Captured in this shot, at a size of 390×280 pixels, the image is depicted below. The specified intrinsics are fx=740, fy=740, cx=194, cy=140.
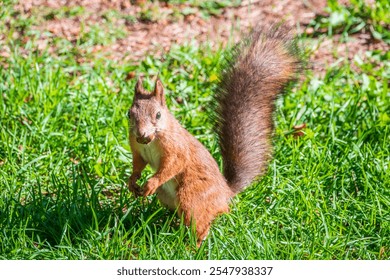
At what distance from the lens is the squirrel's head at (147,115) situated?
8.91 feet

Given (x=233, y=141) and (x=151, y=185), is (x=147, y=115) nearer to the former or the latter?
(x=151, y=185)

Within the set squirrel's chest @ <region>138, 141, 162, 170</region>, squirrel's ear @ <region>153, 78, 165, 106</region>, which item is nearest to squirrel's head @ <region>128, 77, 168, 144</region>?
squirrel's ear @ <region>153, 78, 165, 106</region>

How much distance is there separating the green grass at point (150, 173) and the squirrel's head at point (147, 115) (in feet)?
1.35

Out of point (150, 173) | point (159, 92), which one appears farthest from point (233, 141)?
point (159, 92)

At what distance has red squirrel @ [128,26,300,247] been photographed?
2.99 m

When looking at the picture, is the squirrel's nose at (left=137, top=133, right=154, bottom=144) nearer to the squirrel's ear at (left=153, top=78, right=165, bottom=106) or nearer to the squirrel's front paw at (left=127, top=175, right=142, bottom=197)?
the squirrel's ear at (left=153, top=78, right=165, bottom=106)

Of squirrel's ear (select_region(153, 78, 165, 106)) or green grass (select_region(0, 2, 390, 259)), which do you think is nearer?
squirrel's ear (select_region(153, 78, 165, 106))

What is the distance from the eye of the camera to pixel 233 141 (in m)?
3.29

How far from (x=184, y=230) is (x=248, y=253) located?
0.96 feet

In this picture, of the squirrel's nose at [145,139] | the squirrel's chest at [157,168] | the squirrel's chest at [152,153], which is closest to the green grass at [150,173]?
the squirrel's chest at [157,168]

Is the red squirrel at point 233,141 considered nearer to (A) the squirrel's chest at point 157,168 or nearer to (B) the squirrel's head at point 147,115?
(A) the squirrel's chest at point 157,168
